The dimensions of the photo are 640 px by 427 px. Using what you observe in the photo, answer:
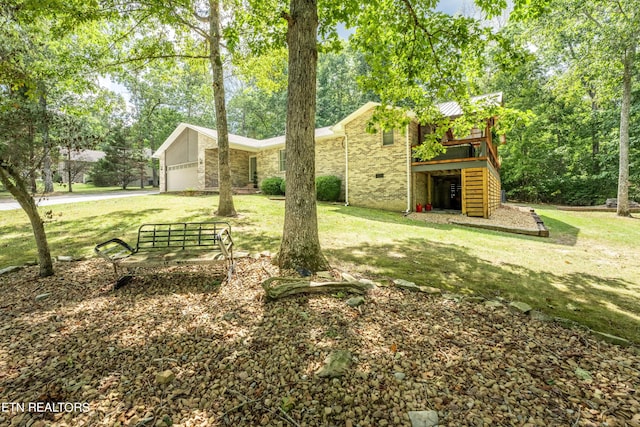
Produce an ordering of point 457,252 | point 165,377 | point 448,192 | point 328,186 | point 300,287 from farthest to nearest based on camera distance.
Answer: point 448,192 → point 328,186 → point 457,252 → point 300,287 → point 165,377

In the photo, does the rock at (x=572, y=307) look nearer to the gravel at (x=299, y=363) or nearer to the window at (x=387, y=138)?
the gravel at (x=299, y=363)

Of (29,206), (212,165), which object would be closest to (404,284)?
(29,206)

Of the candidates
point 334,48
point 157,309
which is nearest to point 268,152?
point 334,48

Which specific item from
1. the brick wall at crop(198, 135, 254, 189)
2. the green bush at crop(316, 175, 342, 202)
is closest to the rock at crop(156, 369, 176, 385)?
the green bush at crop(316, 175, 342, 202)

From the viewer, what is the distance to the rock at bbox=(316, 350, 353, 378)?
2.16m

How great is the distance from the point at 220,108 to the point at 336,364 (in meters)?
9.36

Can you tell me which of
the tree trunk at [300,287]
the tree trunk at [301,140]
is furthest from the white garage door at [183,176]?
the tree trunk at [300,287]

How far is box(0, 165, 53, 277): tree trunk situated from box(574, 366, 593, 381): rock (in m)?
6.25

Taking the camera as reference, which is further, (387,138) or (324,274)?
(387,138)

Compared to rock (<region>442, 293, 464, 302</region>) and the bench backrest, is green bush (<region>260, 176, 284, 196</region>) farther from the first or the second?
rock (<region>442, 293, 464, 302</region>)

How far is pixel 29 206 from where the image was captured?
13.1 feet

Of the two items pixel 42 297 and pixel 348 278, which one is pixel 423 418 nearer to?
pixel 348 278

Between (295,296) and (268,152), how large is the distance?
1796 centimetres

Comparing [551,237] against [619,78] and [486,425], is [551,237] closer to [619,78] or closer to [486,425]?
[486,425]
